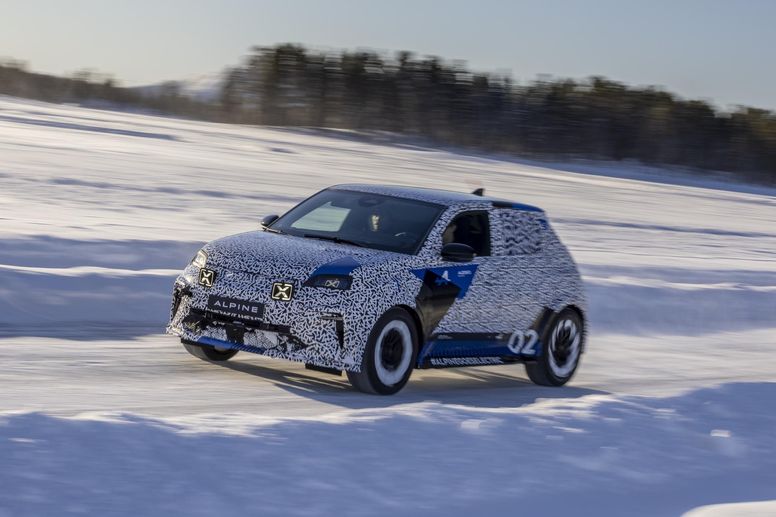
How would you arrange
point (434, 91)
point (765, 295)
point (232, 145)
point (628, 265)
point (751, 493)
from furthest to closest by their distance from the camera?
point (434, 91) → point (232, 145) → point (628, 265) → point (765, 295) → point (751, 493)

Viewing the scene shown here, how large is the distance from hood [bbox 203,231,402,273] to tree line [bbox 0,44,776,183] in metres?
68.9

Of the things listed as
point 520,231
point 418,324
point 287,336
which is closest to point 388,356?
point 418,324

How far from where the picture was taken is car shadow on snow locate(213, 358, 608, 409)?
9.68m

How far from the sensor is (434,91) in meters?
92.3

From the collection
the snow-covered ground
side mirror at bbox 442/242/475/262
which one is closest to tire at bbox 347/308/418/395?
the snow-covered ground

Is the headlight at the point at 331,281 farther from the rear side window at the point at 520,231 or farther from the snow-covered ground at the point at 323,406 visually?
the rear side window at the point at 520,231

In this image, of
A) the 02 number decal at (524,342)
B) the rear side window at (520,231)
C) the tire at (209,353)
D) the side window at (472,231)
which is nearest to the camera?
the side window at (472,231)

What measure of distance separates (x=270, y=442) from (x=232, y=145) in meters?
38.7

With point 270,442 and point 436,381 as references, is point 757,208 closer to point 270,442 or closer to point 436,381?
point 436,381

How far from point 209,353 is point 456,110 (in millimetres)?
80309

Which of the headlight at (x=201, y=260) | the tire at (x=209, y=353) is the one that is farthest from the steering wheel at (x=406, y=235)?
the tire at (x=209, y=353)

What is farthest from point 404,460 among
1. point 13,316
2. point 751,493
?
point 13,316

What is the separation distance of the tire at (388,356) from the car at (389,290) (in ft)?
0.04

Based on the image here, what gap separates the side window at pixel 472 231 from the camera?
10594 millimetres
